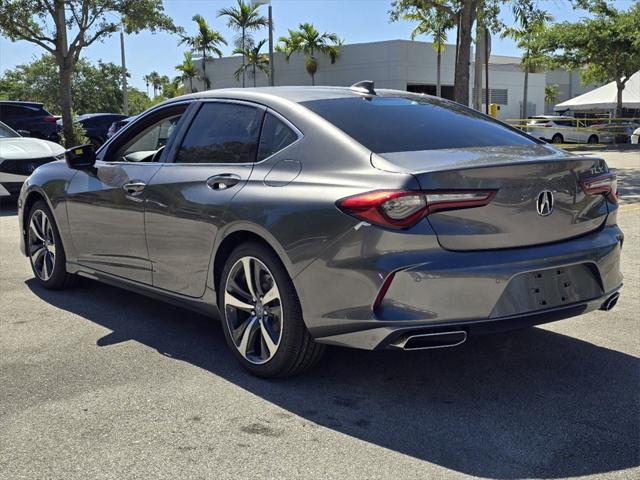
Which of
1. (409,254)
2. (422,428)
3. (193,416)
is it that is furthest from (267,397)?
(409,254)

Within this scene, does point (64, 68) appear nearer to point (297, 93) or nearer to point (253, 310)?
point (297, 93)

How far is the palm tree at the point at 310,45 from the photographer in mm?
43531

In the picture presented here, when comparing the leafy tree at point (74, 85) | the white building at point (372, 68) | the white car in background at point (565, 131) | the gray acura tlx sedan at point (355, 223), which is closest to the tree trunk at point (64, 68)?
the gray acura tlx sedan at point (355, 223)

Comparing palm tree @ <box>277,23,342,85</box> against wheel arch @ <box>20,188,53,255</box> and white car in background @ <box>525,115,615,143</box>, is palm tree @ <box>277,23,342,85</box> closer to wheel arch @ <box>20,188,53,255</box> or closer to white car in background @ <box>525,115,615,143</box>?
white car in background @ <box>525,115,615,143</box>

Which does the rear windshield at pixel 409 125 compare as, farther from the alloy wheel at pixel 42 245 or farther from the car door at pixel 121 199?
the alloy wheel at pixel 42 245

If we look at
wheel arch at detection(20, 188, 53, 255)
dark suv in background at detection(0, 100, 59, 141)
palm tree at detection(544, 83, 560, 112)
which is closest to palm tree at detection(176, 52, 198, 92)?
dark suv in background at detection(0, 100, 59, 141)

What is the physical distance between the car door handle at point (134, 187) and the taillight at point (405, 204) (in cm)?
188

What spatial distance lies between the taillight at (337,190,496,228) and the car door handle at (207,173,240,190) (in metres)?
0.97

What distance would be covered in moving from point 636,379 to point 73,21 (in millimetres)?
22112

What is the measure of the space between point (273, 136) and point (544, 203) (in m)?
1.51

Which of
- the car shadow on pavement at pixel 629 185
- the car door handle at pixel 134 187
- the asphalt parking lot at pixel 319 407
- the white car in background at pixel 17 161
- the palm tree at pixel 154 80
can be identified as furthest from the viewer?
the palm tree at pixel 154 80

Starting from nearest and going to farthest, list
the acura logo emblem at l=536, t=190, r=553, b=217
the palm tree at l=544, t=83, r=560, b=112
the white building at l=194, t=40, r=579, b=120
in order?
1. the acura logo emblem at l=536, t=190, r=553, b=217
2. the white building at l=194, t=40, r=579, b=120
3. the palm tree at l=544, t=83, r=560, b=112

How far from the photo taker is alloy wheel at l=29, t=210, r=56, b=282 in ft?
19.8

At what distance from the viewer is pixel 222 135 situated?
452 cm
